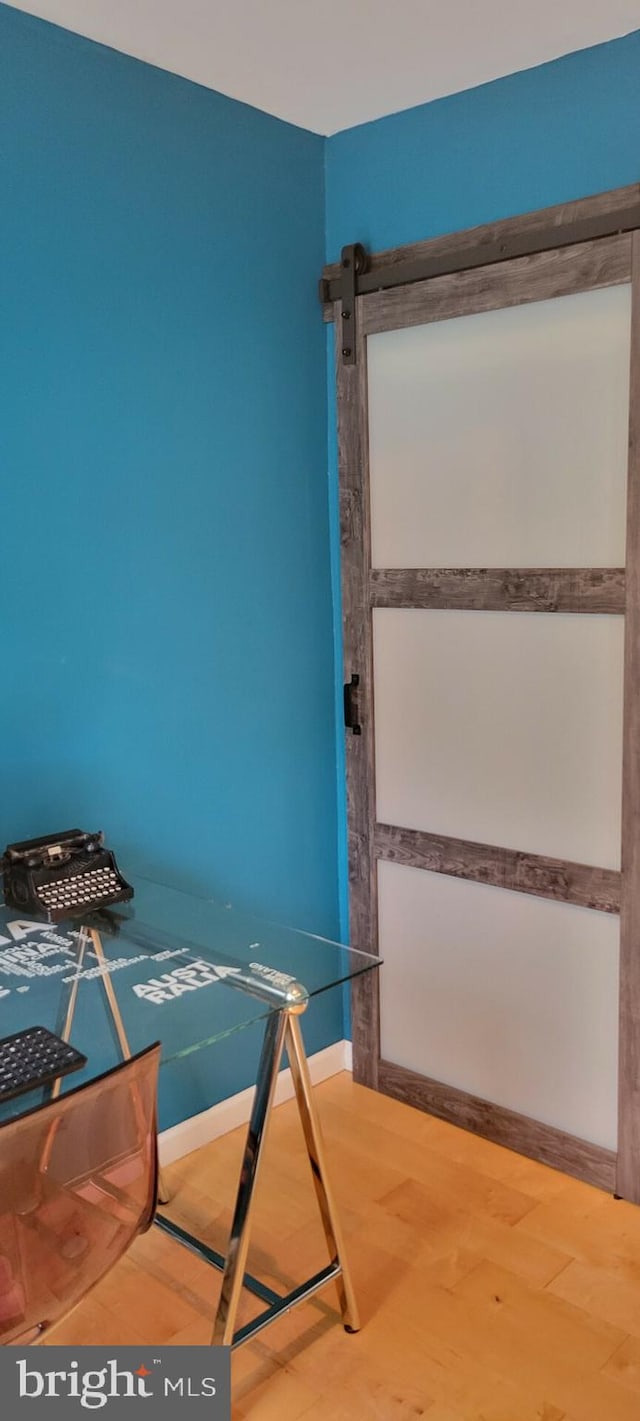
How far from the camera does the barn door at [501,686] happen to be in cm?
238

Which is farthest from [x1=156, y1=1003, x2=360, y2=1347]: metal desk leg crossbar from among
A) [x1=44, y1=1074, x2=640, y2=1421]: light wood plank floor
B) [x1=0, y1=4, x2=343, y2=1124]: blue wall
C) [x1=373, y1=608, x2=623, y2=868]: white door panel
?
[x1=373, y1=608, x2=623, y2=868]: white door panel

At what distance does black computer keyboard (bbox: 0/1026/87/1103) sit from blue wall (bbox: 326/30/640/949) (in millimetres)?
1707

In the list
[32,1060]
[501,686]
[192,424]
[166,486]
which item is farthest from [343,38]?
[32,1060]

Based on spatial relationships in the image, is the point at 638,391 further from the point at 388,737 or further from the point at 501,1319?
the point at 501,1319

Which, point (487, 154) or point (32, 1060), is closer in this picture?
point (32, 1060)

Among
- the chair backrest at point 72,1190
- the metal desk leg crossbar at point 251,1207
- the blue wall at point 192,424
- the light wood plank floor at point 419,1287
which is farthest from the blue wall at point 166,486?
the chair backrest at point 72,1190

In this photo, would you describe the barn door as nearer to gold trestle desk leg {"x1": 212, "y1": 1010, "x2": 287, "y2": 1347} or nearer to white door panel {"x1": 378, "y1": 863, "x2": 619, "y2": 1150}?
white door panel {"x1": 378, "y1": 863, "x2": 619, "y2": 1150}

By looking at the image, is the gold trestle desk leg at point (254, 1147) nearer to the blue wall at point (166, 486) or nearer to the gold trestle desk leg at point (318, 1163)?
the gold trestle desk leg at point (318, 1163)

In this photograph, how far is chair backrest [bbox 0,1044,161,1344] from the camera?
1377 millimetres

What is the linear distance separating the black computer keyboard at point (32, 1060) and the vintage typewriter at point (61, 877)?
0.47m

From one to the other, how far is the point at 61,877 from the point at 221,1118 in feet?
3.34

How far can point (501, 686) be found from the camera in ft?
8.55

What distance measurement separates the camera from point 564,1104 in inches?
103

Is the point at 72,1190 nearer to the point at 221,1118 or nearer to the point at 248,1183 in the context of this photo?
the point at 248,1183
